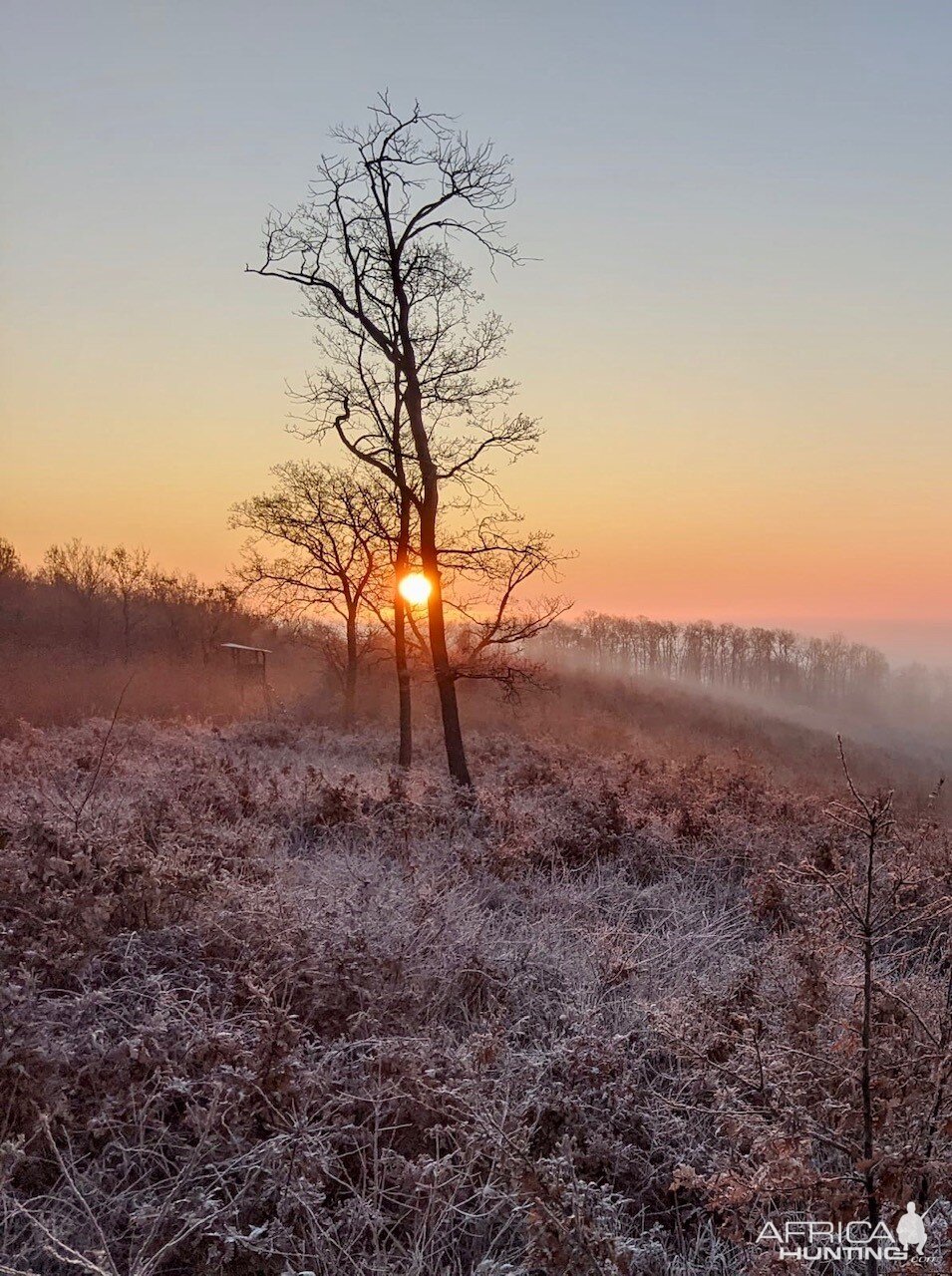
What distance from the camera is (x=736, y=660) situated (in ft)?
334

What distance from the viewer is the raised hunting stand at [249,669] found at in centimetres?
3138

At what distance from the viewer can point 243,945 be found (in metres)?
4.56

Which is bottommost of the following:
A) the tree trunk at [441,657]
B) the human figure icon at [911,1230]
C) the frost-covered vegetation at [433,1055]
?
the frost-covered vegetation at [433,1055]

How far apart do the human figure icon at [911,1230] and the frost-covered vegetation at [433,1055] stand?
104mm

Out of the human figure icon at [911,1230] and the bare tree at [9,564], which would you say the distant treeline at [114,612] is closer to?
the bare tree at [9,564]

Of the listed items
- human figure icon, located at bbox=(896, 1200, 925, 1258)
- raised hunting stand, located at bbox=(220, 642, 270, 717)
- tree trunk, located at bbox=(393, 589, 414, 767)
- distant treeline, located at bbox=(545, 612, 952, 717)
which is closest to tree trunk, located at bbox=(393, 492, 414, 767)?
tree trunk, located at bbox=(393, 589, 414, 767)

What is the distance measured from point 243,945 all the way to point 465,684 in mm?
26705

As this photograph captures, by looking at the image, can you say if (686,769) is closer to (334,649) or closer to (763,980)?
(763,980)

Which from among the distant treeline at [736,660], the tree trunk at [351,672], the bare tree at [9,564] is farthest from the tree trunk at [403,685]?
the distant treeline at [736,660]

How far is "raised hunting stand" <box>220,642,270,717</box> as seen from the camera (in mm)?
31375

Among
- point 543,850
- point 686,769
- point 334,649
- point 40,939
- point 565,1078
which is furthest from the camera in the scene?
point 334,649

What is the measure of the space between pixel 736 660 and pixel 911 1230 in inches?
4129

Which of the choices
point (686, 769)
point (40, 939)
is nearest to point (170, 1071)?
point (40, 939)

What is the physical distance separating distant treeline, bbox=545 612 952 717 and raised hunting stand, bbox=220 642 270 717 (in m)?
52.7
